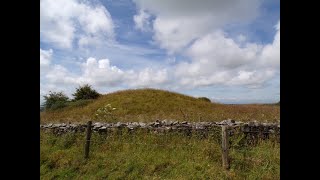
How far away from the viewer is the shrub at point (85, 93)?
3126 centimetres

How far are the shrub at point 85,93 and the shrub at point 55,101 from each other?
108cm

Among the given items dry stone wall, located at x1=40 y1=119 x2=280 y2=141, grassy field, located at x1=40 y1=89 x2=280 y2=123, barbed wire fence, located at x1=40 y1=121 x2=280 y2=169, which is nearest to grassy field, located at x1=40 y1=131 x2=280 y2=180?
barbed wire fence, located at x1=40 y1=121 x2=280 y2=169

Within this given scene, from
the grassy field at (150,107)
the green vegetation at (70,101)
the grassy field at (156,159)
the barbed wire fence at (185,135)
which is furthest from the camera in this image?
the green vegetation at (70,101)

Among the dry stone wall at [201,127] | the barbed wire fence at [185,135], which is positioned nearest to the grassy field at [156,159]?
the barbed wire fence at [185,135]

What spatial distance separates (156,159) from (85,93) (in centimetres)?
2374

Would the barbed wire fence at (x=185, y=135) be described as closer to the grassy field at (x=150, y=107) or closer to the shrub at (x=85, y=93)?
the grassy field at (x=150, y=107)

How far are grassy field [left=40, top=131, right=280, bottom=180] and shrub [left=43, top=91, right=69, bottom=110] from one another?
1717 centimetres

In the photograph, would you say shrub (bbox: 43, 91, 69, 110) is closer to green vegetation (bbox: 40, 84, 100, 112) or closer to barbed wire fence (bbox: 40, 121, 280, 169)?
green vegetation (bbox: 40, 84, 100, 112)

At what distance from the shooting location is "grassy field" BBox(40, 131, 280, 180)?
815cm

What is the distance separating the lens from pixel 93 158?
996 cm
